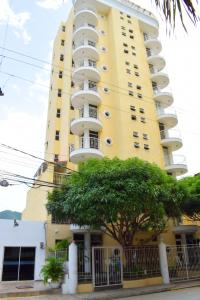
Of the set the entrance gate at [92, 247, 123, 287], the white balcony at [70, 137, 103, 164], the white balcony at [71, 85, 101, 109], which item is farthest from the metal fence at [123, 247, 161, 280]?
the white balcony at [71, 85, 101, 109]

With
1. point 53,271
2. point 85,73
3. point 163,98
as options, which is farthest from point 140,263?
point 163,98

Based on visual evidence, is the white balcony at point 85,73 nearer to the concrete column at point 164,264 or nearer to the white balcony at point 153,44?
the white balcony at point 153,44

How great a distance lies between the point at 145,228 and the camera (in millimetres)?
14555

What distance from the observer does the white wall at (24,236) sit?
628 inches

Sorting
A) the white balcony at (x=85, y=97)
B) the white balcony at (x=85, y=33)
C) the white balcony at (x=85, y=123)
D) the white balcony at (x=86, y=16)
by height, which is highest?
the white balcony at (x=86, y=16)

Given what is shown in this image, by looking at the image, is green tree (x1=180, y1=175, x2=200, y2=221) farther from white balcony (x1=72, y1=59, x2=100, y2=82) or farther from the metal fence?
white balcony (x1=72, y1=59, x2=100, y2=82)

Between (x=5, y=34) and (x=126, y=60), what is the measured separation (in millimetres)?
20030

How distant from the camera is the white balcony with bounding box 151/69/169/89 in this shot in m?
26.6

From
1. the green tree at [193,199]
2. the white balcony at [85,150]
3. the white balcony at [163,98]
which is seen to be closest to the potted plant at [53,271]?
the white balcony at [85,150]

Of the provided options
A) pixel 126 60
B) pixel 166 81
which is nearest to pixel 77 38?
pixel 126 60

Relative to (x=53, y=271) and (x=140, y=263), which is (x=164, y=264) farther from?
(x=53, y=271)

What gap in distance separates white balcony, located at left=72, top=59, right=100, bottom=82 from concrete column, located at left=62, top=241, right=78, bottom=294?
15.9 metres

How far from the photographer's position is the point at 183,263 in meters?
13.7

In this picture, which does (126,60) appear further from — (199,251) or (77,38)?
(199,251)
